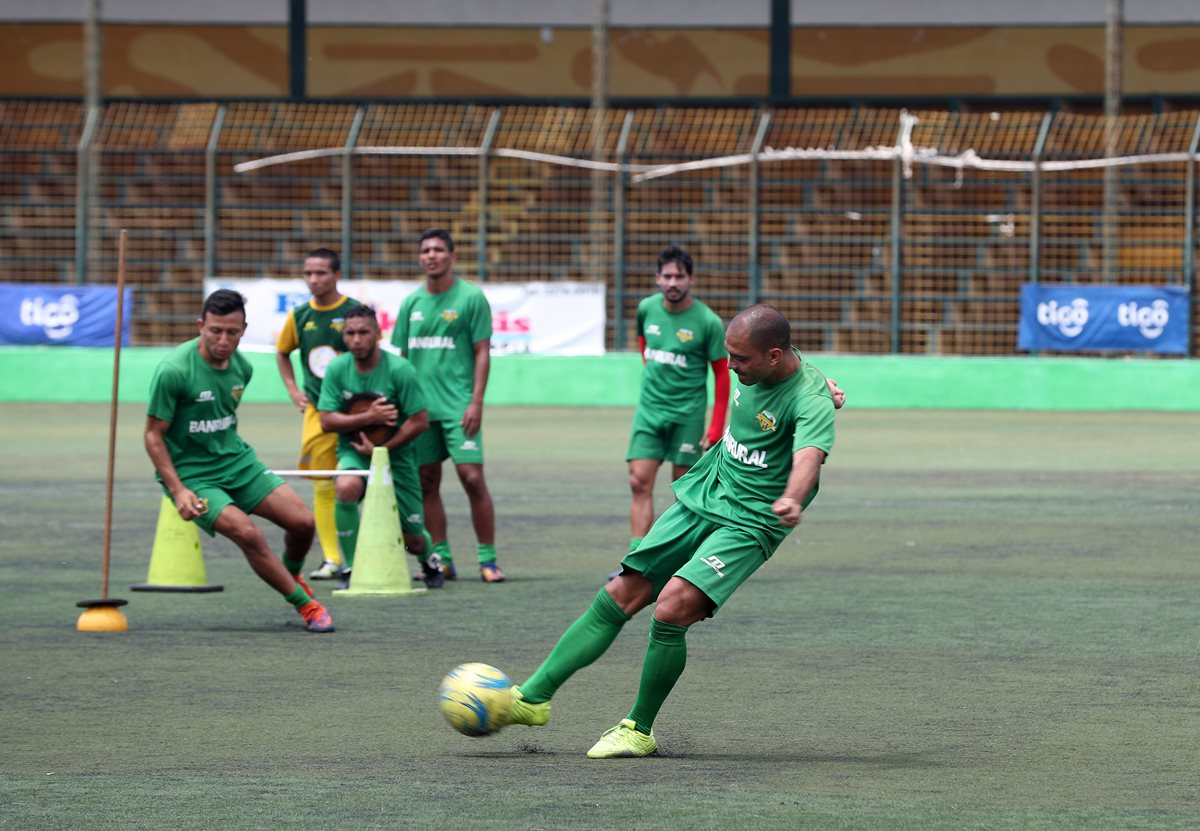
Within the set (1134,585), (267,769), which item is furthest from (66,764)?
(1134,585)

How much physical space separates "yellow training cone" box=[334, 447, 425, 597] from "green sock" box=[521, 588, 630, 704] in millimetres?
4015

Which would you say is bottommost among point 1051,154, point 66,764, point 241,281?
point 66,764

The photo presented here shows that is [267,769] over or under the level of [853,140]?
under

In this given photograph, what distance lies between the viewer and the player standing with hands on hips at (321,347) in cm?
1212

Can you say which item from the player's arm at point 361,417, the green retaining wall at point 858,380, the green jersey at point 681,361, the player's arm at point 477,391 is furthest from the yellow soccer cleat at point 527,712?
the green retaining wall at point 858,380

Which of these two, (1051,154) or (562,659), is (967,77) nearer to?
(1051,154)

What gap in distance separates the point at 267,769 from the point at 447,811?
0.88m

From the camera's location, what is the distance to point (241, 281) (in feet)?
89.8

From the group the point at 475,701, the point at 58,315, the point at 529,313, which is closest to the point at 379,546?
the point at 475,701

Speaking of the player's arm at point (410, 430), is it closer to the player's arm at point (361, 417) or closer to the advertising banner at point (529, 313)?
the player's arm at point (361, 417)

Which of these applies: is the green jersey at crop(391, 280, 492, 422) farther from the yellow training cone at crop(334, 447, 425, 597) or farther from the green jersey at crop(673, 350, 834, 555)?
the green jersey at crop(673, 350, 834, 555)

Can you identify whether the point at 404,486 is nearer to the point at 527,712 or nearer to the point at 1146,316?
the point at 527,712

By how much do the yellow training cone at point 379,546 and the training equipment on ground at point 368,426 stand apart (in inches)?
12.6

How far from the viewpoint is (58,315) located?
27.6m
